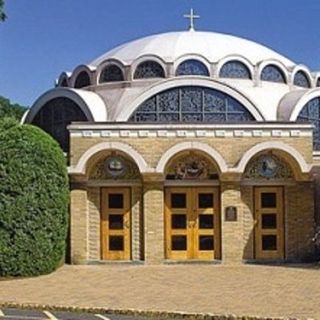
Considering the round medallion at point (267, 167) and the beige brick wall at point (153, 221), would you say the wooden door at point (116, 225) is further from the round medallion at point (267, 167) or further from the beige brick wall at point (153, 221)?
the round medallion at point (267, 167)

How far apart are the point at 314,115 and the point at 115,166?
8.77 m

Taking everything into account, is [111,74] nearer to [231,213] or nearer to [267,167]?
[267,167]

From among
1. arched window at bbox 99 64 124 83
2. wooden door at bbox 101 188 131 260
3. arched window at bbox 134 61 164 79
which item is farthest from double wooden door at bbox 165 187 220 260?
arched window at bbox 99 64 124 83

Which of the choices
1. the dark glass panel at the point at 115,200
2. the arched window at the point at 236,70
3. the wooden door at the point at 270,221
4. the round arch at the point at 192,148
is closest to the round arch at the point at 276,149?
the round arch at the point at 192,148

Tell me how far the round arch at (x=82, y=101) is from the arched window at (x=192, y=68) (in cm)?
309

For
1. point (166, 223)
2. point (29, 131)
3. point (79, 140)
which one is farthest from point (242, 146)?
point (29, 131)

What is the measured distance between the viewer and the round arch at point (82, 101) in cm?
2555

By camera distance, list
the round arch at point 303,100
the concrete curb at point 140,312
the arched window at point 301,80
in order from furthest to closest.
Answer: the arched window at point 301,80 < the round arch at point 303,100 < the concrete curb at point 140,312

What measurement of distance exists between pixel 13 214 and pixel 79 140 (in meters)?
3.88

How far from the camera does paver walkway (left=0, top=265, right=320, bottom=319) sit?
13.1m

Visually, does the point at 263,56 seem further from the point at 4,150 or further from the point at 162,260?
the point at 4,150

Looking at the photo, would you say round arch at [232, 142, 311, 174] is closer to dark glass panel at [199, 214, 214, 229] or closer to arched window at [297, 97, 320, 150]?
dark glass panel at [199, 214, 214, 229]

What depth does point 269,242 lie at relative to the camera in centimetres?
2164

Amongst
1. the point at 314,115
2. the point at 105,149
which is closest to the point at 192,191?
the point at 105,149
